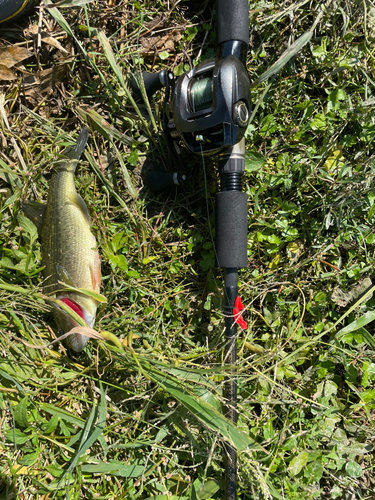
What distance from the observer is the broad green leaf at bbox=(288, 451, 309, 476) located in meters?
2.09

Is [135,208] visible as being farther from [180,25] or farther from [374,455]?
[374,455]

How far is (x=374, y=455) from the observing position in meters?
2.26

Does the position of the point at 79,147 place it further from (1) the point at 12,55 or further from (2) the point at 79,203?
(1) the point at 12,55

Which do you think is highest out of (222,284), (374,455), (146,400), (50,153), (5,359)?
(50,153)

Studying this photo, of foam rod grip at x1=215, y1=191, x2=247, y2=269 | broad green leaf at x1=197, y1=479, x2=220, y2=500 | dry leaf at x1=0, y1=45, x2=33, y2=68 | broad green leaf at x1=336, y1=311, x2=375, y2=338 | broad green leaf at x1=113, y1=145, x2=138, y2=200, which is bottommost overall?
broad green leaf at x1=197, y1=479, x2=220, y2=500

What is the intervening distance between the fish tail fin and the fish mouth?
78 centimetres

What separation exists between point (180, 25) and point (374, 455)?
269cm

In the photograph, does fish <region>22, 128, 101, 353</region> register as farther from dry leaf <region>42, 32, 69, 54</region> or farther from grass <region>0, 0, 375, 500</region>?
dry leaf <region>42, 32, 69, 54</region>

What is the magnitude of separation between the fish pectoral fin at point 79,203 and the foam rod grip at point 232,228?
0.71m

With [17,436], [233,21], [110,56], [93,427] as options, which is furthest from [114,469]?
[233,21]

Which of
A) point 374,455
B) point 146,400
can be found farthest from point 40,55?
point 374,455

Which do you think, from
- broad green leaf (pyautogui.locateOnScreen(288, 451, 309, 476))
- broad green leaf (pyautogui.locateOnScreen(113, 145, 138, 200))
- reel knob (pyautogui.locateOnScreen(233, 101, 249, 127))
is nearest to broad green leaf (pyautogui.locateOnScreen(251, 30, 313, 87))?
reel knob (pyautogui.locateOnScreen(233, 101, 249, 127))

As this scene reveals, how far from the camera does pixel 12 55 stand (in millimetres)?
2248

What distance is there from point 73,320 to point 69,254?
0.35 metres
